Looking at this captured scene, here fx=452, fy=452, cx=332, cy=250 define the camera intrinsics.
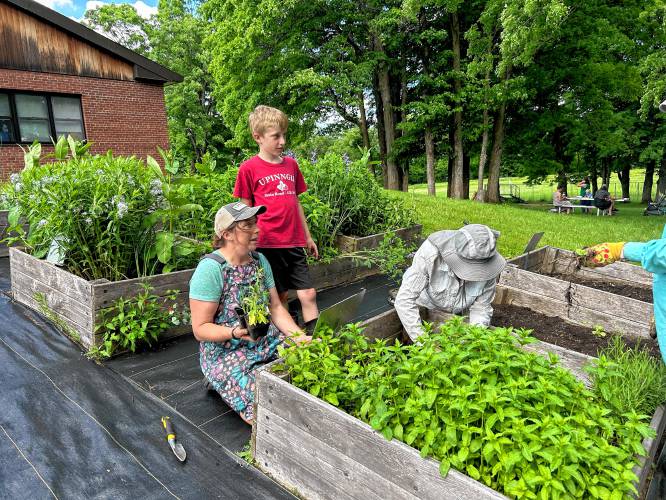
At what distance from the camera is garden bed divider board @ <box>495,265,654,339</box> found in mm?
3414

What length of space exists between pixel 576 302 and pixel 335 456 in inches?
109

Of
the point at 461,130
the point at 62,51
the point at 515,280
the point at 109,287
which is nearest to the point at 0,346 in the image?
the point at 109,287

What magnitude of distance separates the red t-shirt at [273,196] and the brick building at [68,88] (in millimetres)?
10972

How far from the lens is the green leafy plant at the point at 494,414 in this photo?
1427 millimetres

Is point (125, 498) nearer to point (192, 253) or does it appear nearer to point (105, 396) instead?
point (105, 396)

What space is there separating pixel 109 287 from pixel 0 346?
3.20ft

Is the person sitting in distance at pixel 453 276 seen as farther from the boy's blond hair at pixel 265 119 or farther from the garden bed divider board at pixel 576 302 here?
the boy's blond hair at pixel 265 119

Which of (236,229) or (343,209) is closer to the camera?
(236,229)

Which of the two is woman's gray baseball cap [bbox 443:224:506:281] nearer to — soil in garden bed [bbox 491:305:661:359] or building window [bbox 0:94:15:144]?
soil in garden bed [bbox 491:305:661:359]

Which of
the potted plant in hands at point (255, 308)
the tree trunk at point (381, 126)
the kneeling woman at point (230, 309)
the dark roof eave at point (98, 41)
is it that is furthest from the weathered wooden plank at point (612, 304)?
the tree trunk at point (381, 126)

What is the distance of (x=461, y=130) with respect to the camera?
55.7ft

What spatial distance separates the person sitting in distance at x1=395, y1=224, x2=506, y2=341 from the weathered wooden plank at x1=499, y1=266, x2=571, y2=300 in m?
1.19

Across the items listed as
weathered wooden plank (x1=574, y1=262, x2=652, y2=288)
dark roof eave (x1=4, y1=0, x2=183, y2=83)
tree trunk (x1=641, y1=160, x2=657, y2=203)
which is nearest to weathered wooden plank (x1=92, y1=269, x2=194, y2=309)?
weathered wooden plank (x1=574, y1=262, x2=652, y2=288)

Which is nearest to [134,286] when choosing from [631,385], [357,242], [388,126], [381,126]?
[357,242]
